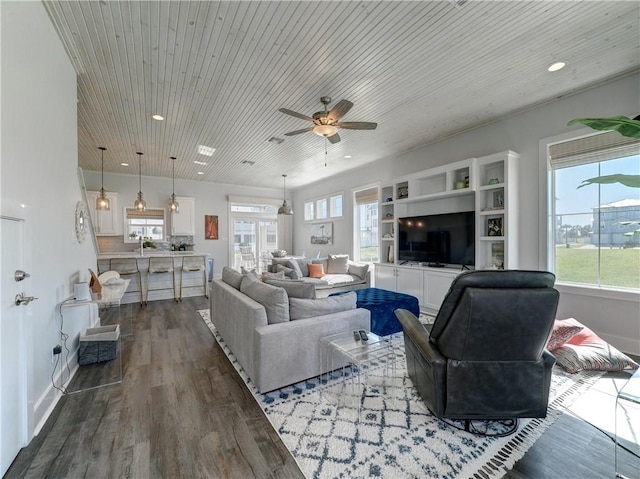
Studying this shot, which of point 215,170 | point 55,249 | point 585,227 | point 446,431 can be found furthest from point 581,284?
point 215,170

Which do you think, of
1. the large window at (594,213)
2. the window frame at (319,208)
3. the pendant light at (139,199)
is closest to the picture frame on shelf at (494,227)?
the large window at (594,213)

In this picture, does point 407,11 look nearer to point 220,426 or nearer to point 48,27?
point 48,27

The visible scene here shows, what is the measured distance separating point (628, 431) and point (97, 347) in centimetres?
439

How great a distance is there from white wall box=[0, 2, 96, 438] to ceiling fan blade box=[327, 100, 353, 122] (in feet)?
7.62

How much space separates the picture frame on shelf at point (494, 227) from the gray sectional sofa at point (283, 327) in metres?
2.59

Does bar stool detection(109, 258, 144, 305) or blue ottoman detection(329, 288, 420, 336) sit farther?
bar stool detection(109, 258, 144, 305)

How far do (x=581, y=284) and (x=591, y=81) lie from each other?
94.6 inches

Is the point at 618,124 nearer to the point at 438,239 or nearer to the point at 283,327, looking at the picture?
the point at 283,327

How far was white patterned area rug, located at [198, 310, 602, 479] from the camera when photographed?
5.05 feet

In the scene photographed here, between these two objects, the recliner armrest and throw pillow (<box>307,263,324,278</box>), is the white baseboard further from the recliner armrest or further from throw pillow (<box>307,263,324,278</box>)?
throw pillow (<box>307,263,324,278</box>)

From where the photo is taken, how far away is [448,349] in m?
1.69

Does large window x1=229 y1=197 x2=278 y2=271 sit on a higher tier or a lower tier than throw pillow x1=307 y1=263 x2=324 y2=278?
higher

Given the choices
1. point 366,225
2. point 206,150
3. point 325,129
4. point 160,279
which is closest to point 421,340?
point 325,129

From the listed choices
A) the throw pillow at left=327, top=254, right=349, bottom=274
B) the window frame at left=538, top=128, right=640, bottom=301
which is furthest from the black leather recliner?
the throw pillow at left=327, top=254, right=349, bottom=274
